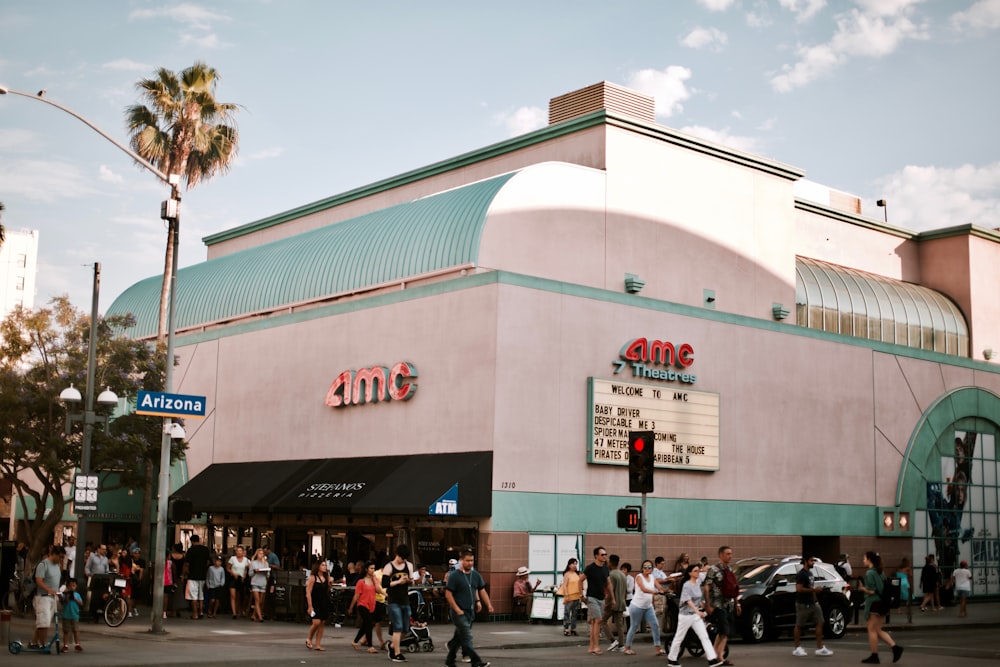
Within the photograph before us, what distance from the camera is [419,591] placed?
26.0 m

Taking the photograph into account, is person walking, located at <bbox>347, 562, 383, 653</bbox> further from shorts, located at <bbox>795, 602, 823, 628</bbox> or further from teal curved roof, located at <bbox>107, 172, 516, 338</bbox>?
teal curved roof, located at <bbox>107, 172, 516, 338</bbox>

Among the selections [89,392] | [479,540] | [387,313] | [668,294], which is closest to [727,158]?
→ [668,294]

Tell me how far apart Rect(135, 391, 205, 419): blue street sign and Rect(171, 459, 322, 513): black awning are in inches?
356

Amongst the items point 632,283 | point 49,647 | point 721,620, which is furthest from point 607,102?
point 49,647

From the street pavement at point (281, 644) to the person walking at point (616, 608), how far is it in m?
0.40

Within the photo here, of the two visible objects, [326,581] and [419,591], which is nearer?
[326,581]

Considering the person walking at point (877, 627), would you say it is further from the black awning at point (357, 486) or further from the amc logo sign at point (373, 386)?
the amc logo sign at point (373, 386)

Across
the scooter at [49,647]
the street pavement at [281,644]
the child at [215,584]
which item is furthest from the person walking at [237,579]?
the scooter at [49,647]

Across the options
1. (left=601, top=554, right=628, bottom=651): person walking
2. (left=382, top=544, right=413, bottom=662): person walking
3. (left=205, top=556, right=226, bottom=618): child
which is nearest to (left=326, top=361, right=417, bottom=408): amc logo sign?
(left=205, top=556, right=226, bottom=618): child

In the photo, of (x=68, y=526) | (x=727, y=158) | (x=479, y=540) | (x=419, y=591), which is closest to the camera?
(x=419, y=591)

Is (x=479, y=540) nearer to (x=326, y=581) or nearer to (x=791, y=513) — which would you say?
(x=326, y=581)

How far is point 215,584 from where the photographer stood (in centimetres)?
2911

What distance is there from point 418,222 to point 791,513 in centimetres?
1438

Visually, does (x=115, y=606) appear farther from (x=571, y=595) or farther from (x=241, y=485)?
(x=571, y=595)
